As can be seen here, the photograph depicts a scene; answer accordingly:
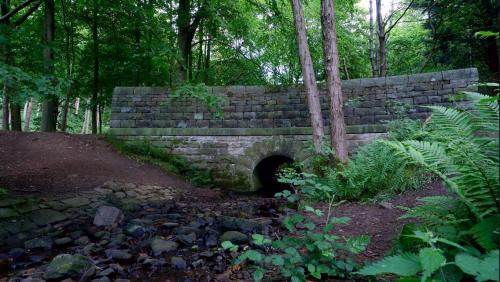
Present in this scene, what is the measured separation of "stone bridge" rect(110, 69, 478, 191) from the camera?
30.1 ft

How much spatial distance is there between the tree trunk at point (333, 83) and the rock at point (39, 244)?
5.34 metres

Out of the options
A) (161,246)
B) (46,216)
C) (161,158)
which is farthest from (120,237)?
(161,158)

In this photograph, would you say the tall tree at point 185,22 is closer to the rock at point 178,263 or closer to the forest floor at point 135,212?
the forest floor at point 135,212

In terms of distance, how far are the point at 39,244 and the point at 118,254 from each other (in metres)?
1.31

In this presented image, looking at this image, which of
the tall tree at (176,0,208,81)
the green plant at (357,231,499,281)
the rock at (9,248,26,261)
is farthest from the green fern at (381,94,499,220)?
the tall tree at (176,0,208,81)

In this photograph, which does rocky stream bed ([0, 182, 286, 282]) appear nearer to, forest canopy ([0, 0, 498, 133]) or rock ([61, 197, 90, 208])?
rock ([61, 197, 90, 208])

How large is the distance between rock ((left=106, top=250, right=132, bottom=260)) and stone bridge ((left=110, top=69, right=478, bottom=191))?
617 centimetres

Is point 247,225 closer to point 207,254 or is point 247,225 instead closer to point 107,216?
point 207,254

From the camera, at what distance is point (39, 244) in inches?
175

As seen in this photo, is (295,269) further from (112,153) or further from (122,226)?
(112,153)

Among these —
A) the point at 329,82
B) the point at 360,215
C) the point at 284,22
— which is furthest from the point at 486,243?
the point at 284,22

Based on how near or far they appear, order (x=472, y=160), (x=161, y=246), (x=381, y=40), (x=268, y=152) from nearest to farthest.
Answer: (x=472, y=160), (x=161, y=246), (x=268, y=152), (x=381, y=40)

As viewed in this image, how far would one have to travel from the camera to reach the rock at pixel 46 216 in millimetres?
5242

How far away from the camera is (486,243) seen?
1737 mm
